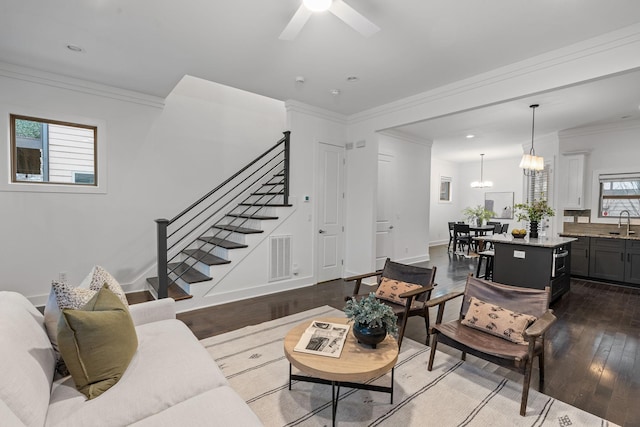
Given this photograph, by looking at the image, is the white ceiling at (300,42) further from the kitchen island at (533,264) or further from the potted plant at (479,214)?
the potted plant at (479,214)

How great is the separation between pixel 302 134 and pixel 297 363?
3.84 meters

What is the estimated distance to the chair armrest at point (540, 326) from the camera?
196 centimetres

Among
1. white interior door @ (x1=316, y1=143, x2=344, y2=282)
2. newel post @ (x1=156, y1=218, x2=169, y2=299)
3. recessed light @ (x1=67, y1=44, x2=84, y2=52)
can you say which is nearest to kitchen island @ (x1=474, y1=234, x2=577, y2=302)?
white interior door @ (x1=316, y1=143, x2=344, y2=282)

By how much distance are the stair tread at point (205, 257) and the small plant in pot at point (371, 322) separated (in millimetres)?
2590

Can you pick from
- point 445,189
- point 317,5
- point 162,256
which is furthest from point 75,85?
point 445,189

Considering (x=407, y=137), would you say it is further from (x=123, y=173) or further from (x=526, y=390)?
(x=526, y=390)

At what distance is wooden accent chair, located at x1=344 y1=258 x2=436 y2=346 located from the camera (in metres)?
2.80

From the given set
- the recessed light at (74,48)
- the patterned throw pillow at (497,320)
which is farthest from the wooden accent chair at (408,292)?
the recessed light at (74,48)

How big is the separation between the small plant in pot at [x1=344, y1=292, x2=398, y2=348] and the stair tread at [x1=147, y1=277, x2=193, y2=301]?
2625 mm

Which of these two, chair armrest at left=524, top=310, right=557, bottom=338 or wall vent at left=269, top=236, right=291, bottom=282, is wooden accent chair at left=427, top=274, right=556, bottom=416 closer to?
chair armrest at left=524, top=310, right=557, bottom=338

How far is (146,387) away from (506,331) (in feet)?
7.83

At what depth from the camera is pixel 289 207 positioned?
190 inches

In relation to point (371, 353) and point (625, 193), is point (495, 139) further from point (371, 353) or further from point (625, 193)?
point (371, 353)

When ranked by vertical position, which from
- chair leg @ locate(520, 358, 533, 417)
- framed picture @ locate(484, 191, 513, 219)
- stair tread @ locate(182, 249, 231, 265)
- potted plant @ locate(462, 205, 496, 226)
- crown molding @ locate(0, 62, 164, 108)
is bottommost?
chair leg @ locate(520, 358, 533, 417)
